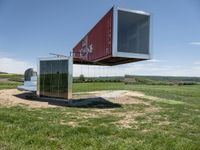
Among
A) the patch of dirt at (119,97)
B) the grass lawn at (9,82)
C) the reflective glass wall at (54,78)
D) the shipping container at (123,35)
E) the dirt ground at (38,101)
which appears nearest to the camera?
the shipping container at (123,35)

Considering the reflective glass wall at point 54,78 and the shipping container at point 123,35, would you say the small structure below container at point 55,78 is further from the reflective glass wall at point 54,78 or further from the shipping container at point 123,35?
the shipping container at point 123,35

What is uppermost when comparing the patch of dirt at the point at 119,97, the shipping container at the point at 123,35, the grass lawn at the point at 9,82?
the shipping container at the point at 123,35

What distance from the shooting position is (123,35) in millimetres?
15945

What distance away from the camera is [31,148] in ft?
16.2

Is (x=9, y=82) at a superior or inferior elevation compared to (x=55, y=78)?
inferior

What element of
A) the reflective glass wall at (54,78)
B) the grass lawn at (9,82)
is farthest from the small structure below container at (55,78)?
the grass lawn at (9,82)

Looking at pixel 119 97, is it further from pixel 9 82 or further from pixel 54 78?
pixel 9 82

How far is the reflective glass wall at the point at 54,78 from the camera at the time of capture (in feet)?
48.6

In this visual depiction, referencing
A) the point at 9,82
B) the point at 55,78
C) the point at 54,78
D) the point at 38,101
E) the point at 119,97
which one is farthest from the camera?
the point at 9,82

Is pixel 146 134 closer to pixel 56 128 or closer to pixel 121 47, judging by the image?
pixel 56 128

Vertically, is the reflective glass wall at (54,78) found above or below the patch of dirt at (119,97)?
above

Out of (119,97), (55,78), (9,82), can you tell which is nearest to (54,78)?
(55,78)

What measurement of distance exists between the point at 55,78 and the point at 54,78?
131 mm

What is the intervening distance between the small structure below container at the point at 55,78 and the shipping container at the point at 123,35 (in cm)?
227
